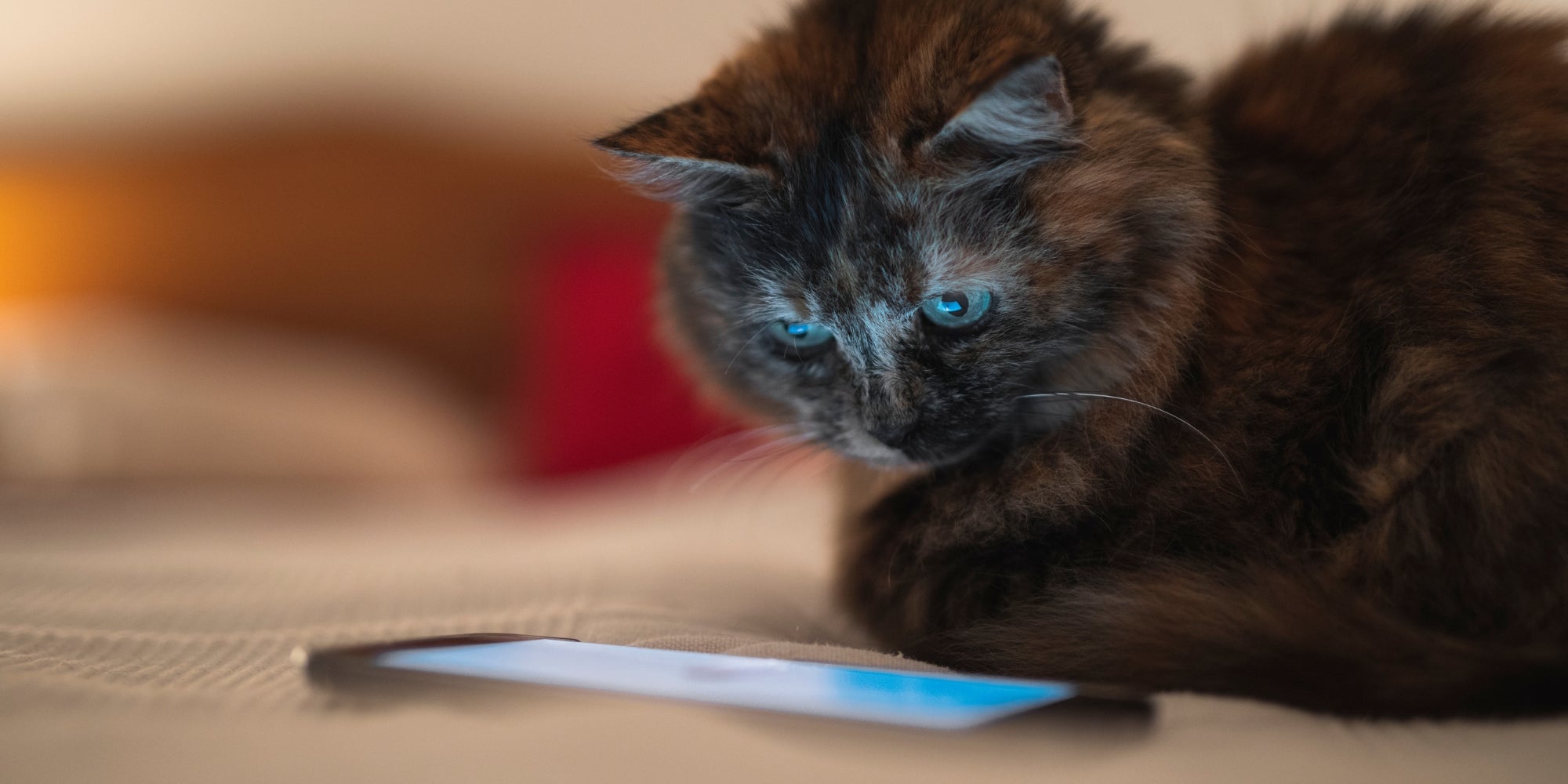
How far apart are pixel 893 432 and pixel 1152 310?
0.90 feet

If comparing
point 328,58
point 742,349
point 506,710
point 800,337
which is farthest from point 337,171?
point 506,710

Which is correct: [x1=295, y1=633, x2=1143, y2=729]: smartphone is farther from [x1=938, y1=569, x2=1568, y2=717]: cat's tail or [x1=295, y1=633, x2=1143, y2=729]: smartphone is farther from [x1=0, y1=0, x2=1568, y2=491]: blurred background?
[x1=0, y1=0, x2=1568, y2=491]: blurred background

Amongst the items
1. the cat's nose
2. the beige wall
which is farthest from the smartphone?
the beige wall

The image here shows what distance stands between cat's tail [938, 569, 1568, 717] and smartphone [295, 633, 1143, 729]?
70 millimetres

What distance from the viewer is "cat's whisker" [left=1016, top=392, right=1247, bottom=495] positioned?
81 cm

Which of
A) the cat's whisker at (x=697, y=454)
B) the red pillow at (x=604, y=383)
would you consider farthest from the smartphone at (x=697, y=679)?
the red pillow at (x=604, y=383)

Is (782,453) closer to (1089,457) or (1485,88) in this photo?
(1089,457)

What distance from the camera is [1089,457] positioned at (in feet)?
2.86

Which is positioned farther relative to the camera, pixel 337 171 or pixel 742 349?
pixel 337 171

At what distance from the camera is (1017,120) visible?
80 centimetres

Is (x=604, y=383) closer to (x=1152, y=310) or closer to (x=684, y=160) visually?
(x=684, y=160)

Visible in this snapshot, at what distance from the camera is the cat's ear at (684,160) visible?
895mm

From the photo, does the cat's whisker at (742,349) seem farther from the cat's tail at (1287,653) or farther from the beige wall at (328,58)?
the beige wall at (328,58)

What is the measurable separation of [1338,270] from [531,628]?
846 mm
